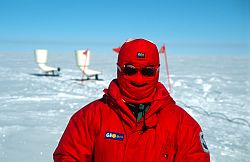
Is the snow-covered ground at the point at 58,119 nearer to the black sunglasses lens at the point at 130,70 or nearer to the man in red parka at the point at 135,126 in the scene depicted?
the man in red parka at the point at 135,126

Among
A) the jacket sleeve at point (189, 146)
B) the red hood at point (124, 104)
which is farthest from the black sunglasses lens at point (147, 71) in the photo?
the jacket sleeve at point (189, 146)

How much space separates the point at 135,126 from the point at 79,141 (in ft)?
1.03

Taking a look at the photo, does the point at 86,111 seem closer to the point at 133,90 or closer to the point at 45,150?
the point at 133,90

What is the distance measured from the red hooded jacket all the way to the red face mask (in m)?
0.06

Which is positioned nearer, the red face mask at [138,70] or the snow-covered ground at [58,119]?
the red face mask at [138,70]

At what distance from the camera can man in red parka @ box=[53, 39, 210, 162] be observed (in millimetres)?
1634

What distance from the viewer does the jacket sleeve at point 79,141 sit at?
1.67 m

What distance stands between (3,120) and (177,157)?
15.4 ft

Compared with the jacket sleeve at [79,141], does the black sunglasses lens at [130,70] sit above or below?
above

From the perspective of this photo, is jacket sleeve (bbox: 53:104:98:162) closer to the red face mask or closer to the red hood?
the red hood

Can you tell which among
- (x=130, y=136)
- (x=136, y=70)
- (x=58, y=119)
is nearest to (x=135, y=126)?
(x=130, y=136)

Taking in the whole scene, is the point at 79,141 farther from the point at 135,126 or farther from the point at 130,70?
the point at 130,70

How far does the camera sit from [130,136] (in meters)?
1.64

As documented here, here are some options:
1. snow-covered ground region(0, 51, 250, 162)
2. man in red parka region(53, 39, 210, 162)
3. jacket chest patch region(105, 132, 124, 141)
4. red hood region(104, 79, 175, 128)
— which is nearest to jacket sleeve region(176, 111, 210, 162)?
man in red parka region(53, 39, 210, 162)
